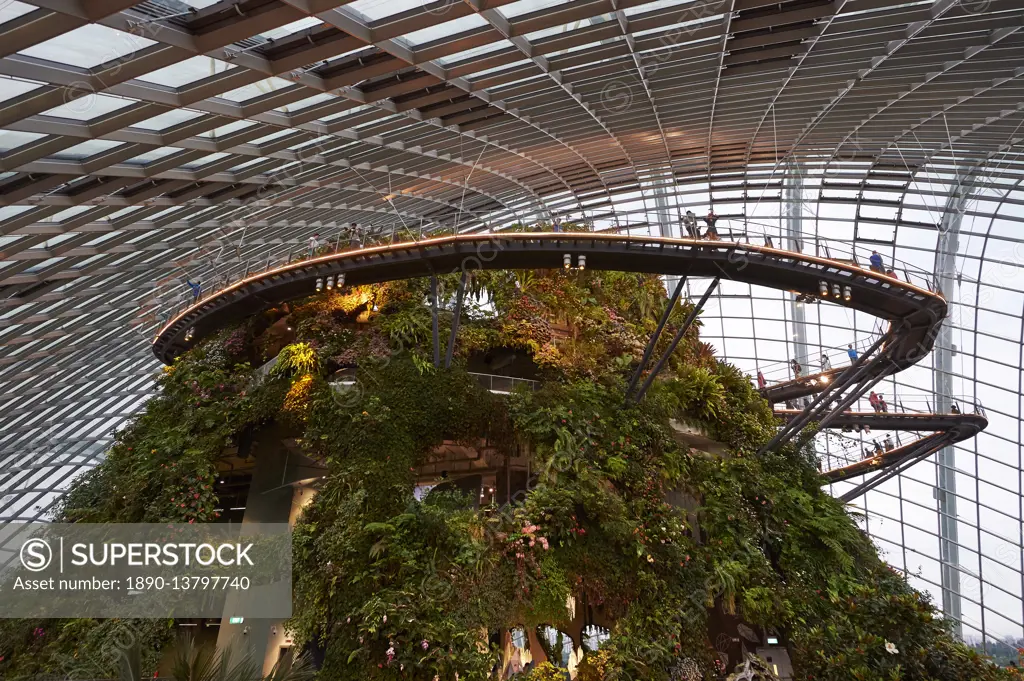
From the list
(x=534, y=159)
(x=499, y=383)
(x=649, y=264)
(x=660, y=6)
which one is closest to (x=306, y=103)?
(x=660, y=6)

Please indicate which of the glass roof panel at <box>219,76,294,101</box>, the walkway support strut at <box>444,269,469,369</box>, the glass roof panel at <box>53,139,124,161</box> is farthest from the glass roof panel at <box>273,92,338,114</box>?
the walkway support strut at <box>444,269,469,369</box>

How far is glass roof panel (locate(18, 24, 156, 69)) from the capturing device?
9.25 meters

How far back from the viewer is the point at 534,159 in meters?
27.4

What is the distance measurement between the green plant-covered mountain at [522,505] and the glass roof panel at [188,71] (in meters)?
8.23

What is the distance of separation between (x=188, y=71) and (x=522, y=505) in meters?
11.4

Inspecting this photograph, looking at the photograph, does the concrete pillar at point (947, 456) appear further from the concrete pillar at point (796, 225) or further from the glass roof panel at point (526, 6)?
the glass roof panel at point (526, 6)

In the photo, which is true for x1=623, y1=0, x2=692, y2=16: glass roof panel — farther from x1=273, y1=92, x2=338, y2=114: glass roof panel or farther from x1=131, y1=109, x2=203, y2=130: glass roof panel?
x1=131, y1=109, x2=203, y2=130: glass roof panel

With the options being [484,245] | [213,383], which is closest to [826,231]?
[484,245]

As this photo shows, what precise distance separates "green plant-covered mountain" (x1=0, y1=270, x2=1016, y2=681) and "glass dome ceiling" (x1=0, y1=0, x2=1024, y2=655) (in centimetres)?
344

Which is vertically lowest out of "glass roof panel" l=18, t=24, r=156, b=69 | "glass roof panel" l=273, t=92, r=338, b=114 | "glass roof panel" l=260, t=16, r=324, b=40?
"glass roof panel" l=273, t=92, r=338, b=114

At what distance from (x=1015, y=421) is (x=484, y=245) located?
80.8ft

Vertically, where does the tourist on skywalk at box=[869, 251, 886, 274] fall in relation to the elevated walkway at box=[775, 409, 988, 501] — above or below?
above

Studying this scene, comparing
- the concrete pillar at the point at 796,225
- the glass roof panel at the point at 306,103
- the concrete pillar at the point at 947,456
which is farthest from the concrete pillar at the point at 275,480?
the concrete pillar at the point at 947,456

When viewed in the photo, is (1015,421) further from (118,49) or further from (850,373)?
(118,49)
